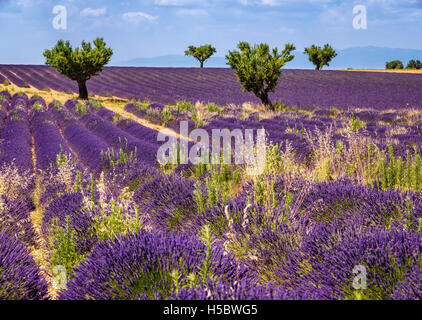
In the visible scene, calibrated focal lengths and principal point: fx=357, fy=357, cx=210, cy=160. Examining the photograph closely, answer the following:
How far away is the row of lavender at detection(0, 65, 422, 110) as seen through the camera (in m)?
23.4

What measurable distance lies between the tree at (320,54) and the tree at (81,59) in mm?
38169

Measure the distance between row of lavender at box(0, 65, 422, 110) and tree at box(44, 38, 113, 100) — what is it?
3270 mm

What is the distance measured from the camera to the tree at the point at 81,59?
25.4m

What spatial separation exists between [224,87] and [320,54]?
29.5m

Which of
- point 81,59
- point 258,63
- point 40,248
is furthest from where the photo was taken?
point 81,59

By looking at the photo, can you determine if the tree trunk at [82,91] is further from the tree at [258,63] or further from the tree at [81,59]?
the tree at [258,63]

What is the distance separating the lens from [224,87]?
32.9 m

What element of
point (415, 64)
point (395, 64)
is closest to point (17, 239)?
point (395, 64)

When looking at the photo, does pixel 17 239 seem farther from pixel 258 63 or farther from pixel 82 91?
pixel 82 91

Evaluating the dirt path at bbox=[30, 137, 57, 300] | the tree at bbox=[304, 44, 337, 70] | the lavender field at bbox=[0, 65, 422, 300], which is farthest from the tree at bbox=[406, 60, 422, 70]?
the dirt path at bbox=[30, 137, 57, 300]

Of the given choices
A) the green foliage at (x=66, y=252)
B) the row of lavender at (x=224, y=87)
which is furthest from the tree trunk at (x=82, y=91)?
the green foliage at (x=66, y=252)
